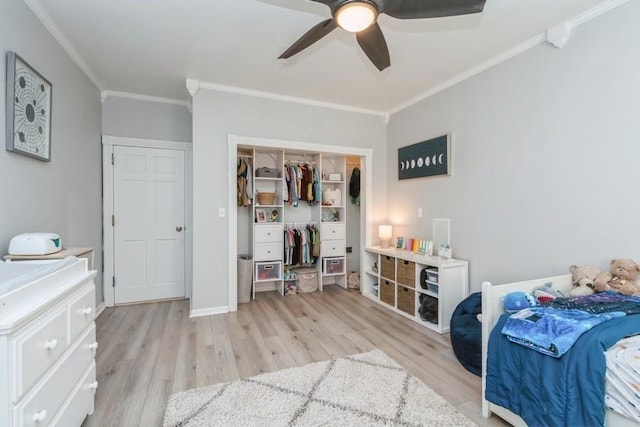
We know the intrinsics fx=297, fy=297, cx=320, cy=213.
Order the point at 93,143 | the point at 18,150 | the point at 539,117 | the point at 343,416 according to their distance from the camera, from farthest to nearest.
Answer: the point at 93,143, the point at 539,117, the point at 18,150, the point at 343,416

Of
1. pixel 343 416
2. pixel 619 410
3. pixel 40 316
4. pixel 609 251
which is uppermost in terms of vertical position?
pixel 609 251

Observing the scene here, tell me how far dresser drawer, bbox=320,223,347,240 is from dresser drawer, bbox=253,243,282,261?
65 centimetres

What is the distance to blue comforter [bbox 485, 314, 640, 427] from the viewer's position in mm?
1270

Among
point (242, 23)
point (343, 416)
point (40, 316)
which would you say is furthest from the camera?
point (242, 23)

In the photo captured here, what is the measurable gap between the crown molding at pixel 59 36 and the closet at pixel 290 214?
1.68 meters

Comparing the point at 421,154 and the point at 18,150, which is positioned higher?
the point at 421,154

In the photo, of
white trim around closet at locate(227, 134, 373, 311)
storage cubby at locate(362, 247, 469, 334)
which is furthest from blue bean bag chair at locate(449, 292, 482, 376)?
white trim around closet at locate(227, 134, 373, 311)

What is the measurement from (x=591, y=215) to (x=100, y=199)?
475 centimetres

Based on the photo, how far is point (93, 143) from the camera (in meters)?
3.30

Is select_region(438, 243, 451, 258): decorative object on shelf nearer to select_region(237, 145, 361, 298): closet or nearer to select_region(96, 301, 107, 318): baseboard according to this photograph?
select_region(237, 145, 361, 298): closet

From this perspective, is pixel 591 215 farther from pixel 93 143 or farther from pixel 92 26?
pixel 93 143

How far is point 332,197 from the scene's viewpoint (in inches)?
172

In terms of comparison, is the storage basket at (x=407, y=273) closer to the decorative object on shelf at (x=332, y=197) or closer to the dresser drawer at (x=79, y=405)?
the decorative object on shelf at (x=332, y=197)

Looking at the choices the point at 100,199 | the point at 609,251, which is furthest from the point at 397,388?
the point at 100,199
